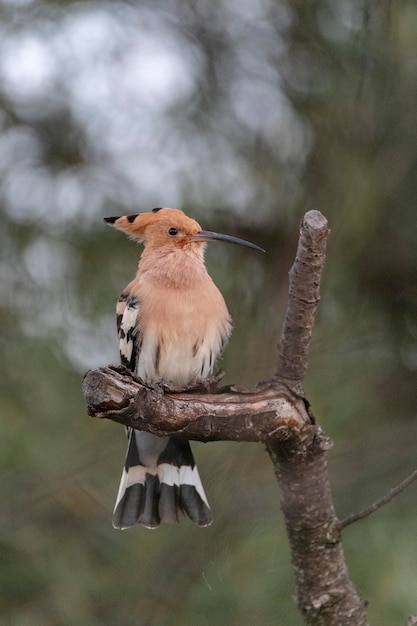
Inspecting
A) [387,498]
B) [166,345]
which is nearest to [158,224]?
[166,345]

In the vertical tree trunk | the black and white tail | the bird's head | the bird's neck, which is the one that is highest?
the bird's head

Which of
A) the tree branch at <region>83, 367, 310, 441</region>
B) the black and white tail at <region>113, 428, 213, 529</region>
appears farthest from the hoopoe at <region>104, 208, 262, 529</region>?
the tree branch at <region>83, 367, 310, 441</region>

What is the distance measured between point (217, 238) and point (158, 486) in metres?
0.83

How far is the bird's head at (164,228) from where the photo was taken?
3.09 metres

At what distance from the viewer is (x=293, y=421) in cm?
222

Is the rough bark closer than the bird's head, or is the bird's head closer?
the rough bark

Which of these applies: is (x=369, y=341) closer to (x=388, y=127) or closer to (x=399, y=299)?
(x=399, y=299)

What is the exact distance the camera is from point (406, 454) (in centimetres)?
270

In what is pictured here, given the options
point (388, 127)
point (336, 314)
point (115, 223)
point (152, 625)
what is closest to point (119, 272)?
point (115, 223)

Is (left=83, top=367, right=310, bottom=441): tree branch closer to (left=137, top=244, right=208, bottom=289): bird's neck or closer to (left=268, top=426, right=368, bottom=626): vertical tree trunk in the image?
(left=268, top=426, right=368, bottom=626): vertical tree trunk

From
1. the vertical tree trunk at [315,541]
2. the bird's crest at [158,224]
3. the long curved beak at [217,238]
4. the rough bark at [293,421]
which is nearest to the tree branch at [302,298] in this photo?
the rough bark at [293,421]

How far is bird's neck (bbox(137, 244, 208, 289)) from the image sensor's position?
9.84ft

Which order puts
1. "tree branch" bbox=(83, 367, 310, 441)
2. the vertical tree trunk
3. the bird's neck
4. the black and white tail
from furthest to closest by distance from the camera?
the bird's neck, the black and white tail, the vertical tree trunk, "tree branch" bbox=(83, 367, 310, 441)

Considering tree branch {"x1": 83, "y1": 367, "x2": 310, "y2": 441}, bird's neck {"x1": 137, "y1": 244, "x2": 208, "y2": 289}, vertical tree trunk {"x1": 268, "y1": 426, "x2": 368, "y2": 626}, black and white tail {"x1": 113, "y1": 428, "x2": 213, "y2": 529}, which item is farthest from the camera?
bird's neck {"x1": 137, "y1": 244, "x2": 208, "y2": 289}
